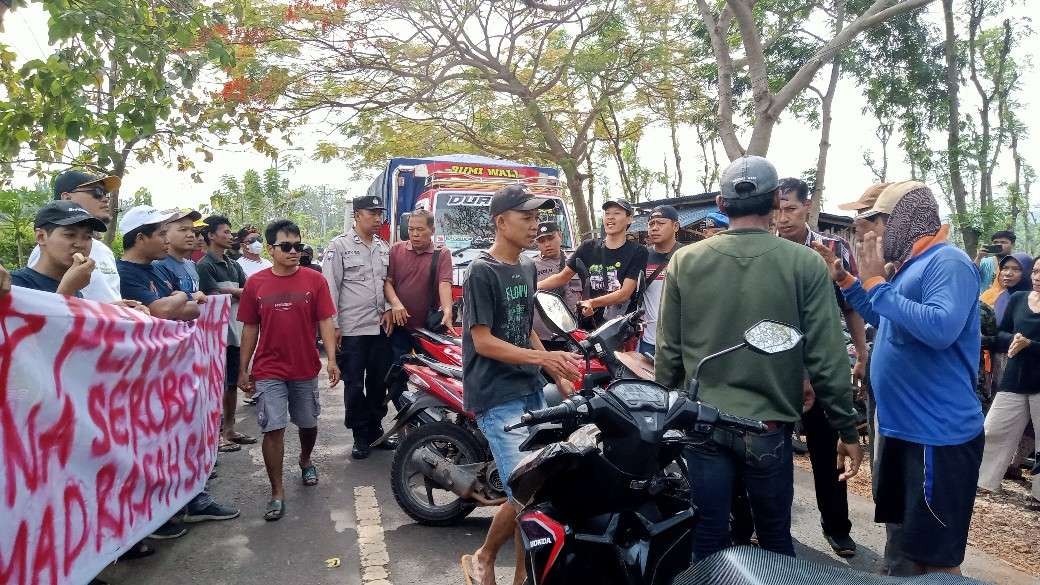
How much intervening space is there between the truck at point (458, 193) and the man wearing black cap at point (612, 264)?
151 inches

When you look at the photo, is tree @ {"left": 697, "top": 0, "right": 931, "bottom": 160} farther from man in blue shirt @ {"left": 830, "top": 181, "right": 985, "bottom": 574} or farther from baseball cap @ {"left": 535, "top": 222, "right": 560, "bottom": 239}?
man in blue shirt @ {"left": 830, "top": 181, "right": 985, "bottom": 574}

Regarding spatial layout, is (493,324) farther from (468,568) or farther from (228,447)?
(228,447)

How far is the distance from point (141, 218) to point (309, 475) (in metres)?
2.01

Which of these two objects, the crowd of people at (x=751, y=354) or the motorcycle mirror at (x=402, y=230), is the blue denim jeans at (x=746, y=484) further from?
Result: the motorcycle mirror at (x=402, y=230)

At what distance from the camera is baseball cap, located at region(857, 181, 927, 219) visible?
2846 millimetres

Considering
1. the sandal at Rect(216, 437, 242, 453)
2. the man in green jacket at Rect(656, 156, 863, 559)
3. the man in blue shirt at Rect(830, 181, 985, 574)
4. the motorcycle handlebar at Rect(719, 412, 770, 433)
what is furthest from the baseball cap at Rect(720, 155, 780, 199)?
the sandal at Rect(216, 437, 242, 453)

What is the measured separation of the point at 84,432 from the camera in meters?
3.02

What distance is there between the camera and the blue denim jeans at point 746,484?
2377 millimetres

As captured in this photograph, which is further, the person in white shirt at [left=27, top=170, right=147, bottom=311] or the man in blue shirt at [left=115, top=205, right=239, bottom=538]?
the man in blue shirt at [left=115, top=205, right=239, bottom=538]

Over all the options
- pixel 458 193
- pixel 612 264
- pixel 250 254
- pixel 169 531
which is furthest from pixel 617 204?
pixel 458 193

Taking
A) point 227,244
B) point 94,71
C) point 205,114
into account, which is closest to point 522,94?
point 205,114

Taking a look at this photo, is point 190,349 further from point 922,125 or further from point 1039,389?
point 922,125

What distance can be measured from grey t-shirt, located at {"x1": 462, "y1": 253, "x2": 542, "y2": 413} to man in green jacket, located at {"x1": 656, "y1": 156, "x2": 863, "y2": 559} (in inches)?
32.0

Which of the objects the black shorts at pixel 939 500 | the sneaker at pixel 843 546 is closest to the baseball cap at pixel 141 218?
the black shorts at pixel 939 500
